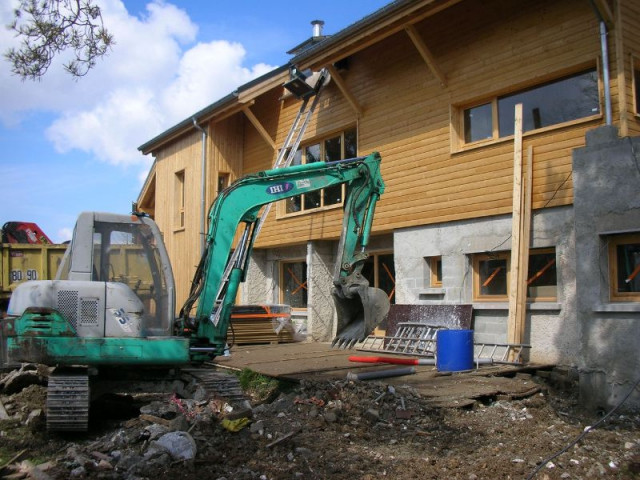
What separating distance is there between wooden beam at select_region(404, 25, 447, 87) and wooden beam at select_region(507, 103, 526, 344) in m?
1.94

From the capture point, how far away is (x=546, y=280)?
1002cm

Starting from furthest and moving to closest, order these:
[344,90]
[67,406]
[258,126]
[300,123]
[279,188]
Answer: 1. [258,126]
2. [300,123]
3. [344,90]
4. [279,188]
5. [67,406]

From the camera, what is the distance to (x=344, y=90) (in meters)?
13.5

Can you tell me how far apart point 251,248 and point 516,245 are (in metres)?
4.56

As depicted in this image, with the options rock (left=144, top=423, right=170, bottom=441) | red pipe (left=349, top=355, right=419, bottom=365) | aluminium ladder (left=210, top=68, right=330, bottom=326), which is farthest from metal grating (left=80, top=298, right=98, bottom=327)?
aluminium ladder (left=210, top=68, right=330, bottom=326)

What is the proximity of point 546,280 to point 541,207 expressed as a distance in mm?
1218

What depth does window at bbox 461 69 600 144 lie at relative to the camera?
383 inches

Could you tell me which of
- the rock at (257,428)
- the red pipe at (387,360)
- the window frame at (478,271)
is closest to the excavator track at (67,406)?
the rock at (257,428)

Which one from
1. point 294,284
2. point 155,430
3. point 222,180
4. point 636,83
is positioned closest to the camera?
point 155,430

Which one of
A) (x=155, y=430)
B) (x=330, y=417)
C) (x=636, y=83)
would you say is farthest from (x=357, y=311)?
(x=636, y=83)

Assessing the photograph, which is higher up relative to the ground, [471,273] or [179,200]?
[179,200]

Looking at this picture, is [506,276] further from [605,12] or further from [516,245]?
[605,12]

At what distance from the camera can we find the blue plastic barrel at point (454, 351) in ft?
29.5

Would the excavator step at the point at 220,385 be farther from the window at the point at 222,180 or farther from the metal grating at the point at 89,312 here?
the window at the point at 222,180
